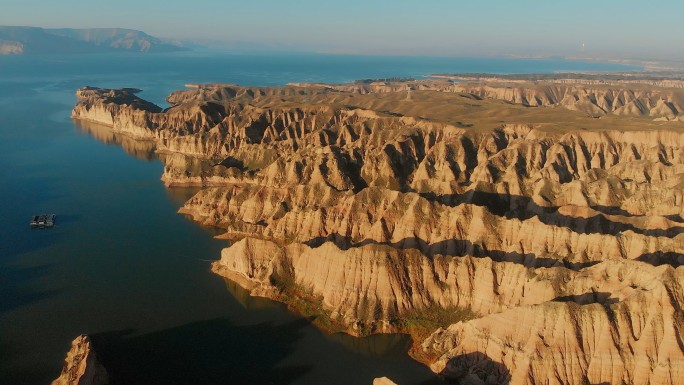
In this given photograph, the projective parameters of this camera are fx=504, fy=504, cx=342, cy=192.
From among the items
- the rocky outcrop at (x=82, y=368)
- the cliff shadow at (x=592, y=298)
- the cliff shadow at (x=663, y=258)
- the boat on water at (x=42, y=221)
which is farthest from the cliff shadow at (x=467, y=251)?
the boat on water at (x=42, y=221)

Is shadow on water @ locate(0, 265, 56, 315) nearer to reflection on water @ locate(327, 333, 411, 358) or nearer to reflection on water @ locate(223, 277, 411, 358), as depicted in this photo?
reflection on water @ locate(223, 277, 411, 358)

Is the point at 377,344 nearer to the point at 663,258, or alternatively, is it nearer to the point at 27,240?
the point at 663,258

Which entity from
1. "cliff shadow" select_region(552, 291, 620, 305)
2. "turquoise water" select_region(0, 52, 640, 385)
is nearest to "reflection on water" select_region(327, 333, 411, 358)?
"turquoise water" select_region(0, 52, 640, 385)

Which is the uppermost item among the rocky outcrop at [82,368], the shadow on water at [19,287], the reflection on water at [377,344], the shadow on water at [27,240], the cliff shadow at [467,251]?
the cliff shadow at [467,251]

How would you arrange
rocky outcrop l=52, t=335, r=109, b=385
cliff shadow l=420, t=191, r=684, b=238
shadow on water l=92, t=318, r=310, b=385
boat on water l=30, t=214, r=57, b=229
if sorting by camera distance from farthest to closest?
boat on water l=30, t=214, r=57, b=229
cliff shadow l=420, t=191, r=684, b=238
shadow on water l=92, t=318, r=310, b=385
rocky outcrop l=52, t=335, r=109, b=385

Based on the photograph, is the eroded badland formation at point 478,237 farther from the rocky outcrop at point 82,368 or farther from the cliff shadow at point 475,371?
the rocky outcrop at point 82,368

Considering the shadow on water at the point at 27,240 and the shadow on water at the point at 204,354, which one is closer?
the shadow on water at the point at 204,354

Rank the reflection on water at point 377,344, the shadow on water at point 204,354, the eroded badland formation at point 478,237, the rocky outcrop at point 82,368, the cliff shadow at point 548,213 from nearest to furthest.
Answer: the rocky outcrop at point 82,368, the eroded badland formation at point 478,237, the shadow on water at point 204,354, the reflection on water at point 377,344, the cliff shadow at point 548,213

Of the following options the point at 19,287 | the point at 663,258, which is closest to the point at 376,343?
the point at 663,258
